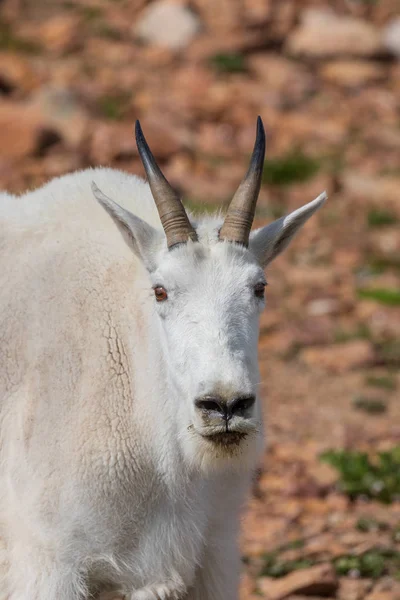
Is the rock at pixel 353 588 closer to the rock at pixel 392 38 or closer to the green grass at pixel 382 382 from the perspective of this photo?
the green grass at pixel 382 382

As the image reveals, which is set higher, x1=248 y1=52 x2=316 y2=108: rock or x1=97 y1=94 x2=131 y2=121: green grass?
x1=248 y1=52 x2=316 y2=108: rock

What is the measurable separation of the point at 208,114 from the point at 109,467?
14.4 meters

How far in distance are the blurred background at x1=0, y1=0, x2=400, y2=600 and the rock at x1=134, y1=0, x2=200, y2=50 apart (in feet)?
0.14

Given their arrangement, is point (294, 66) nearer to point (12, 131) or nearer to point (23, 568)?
point (12, 131)

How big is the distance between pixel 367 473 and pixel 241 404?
4.19 meters

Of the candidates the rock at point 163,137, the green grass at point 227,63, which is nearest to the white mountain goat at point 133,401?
the rock at point 163,137

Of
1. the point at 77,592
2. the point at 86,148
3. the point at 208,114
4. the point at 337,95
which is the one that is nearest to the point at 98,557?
the point at 77,592

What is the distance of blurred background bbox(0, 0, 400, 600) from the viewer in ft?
26.3

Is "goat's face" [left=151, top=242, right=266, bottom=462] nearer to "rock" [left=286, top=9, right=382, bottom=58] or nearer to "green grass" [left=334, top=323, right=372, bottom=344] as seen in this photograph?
"green grass" [left=334, top=323, right=372, bottom=344]

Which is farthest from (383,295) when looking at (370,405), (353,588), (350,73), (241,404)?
(350,73)

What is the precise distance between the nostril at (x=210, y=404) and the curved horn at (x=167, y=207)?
0.86 metres

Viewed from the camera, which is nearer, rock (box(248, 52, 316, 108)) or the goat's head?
the goat's head

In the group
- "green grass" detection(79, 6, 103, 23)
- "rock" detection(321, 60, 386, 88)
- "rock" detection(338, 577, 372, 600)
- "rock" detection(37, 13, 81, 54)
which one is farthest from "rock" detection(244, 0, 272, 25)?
"rock" detection(338, 577, 372, 600)

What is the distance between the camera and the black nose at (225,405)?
4492 millimetres
